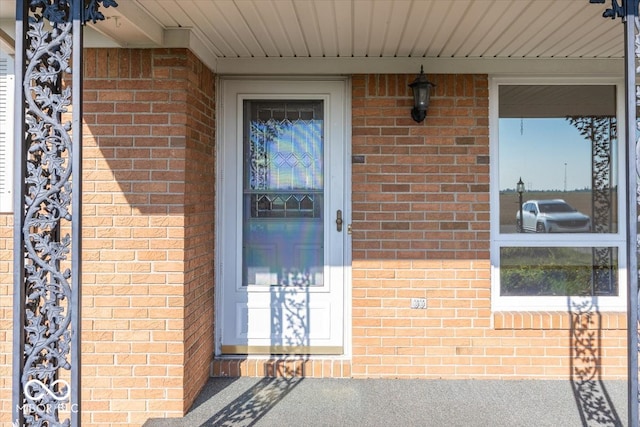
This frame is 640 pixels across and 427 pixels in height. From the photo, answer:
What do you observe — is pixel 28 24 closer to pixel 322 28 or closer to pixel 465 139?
pixel 322 28

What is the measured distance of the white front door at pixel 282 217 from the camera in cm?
421

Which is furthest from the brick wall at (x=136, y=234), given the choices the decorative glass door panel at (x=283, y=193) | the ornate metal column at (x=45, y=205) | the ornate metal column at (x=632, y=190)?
the ornate metal column at (x=632, y=190)

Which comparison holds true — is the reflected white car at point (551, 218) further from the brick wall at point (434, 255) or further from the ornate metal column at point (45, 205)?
the ornate metal column at point (45, 205)

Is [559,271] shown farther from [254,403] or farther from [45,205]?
[45,205]

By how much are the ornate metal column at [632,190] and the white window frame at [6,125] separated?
13.5 feet

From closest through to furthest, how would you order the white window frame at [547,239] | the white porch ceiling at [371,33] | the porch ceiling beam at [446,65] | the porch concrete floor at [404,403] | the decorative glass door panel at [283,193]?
the white porch ceiling at [371,33] → the porch concrete floor at [404,403] → the porch ceiling beam at [446,65] → the white window frame at [547,239] → the decorative glass door panel at [283,193]

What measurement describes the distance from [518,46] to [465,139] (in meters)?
0.85

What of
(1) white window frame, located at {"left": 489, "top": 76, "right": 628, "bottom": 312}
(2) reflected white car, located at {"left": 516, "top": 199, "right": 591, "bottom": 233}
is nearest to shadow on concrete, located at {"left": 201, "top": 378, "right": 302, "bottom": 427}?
(1) white window frame, located at {"left": 489, "top": 76, "right": 628, "bottom": 312}

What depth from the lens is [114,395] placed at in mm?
3508

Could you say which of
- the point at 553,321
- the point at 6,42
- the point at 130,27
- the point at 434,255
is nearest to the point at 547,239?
the point at 553,321

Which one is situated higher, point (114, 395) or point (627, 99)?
point (627, 99)

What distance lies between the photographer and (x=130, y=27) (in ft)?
10.1

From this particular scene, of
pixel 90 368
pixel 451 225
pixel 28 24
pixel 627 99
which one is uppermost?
pixel 28 24

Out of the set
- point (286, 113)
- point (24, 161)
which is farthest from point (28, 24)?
point (286, 113)
